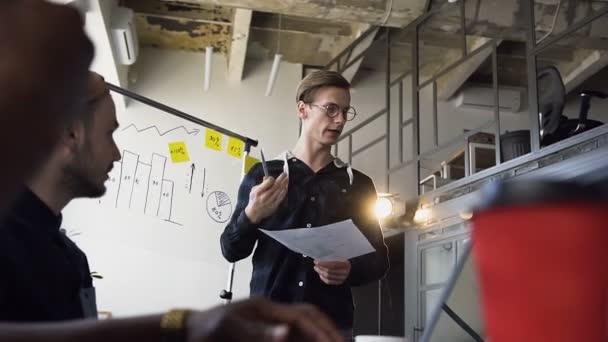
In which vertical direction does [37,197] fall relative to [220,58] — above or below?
below

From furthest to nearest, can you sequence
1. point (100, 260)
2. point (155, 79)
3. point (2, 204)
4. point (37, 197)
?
1. point (155, 79)
2. point (100, 260)
3. point (37, 197)
4. point (2, 204)

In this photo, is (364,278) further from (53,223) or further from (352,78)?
(352,78)

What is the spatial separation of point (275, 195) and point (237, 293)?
2682 millimetres

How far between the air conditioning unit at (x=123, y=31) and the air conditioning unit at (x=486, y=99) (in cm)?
254

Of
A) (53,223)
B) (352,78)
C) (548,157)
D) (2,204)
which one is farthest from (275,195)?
(352,78)

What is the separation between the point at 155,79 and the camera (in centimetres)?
450

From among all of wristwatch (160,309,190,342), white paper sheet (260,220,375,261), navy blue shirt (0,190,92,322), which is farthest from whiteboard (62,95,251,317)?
wristwatch (160,309,190,342)

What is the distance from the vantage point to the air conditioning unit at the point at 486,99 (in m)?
4.75

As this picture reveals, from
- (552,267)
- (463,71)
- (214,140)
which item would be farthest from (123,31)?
(552,267)

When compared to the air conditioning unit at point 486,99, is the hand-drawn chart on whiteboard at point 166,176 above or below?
below

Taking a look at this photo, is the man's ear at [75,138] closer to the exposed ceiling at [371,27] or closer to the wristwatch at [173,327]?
the wristwatch at [173,327]

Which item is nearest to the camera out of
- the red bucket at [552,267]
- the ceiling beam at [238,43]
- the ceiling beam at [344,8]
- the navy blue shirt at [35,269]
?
the red bucket at [552,267]

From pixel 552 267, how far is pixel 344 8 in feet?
11.5

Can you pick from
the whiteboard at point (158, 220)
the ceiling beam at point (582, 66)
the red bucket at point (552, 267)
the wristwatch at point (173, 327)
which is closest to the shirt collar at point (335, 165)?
the wristwatch at point (173, 327)
